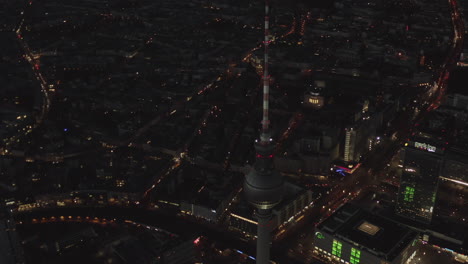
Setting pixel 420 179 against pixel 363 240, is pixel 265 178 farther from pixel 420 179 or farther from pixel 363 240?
pixel 420 179

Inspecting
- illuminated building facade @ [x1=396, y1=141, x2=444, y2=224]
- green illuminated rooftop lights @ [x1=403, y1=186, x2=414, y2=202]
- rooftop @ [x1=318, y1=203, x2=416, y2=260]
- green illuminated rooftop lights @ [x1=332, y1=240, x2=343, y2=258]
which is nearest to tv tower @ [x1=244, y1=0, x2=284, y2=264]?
green illuminated rooftop lights @ [x1=332, y1=240, x2=343, y2=258]

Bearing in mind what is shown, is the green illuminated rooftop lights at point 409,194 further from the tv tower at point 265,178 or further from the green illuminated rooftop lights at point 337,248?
the tv tower at point 265,178

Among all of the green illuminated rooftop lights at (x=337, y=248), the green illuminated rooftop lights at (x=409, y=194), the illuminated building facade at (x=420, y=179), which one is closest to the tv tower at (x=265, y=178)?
the green illuminated rooftop lights at (x=337, y=248)

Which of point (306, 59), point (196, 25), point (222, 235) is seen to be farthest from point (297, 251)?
point (196, 25)

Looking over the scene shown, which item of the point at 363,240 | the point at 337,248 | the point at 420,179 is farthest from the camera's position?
the point at 420,179

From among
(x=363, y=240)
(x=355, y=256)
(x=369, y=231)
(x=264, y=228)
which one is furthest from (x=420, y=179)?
Result: (x=264, y=228)

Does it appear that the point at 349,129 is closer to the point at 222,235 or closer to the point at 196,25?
the point at 222,235
